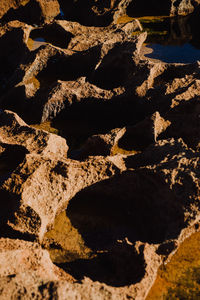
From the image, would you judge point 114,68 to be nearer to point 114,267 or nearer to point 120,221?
point 120,221

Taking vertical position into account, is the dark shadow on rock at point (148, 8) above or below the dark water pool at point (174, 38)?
above

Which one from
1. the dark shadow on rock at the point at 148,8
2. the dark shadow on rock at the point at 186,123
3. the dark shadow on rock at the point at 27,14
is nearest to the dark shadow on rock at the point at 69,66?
the dark shadow on rock at the point at 186,123

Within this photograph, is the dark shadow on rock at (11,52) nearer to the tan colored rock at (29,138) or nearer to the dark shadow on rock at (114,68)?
the dark shadow on rock at (114,68)

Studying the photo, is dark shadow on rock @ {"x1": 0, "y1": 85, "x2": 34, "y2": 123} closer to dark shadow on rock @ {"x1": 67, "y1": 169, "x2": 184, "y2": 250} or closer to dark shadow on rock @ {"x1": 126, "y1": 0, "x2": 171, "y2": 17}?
dark shadow on rock @ {"x1": 67, "y1": 169, "x2": 184, "y2": 250}

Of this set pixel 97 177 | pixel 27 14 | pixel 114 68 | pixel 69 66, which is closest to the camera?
pixel 97 177

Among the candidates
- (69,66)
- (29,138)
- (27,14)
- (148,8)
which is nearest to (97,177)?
(29,138)

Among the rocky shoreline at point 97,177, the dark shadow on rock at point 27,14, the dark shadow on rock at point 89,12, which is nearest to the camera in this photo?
the rocky shoreline at point 97,177
